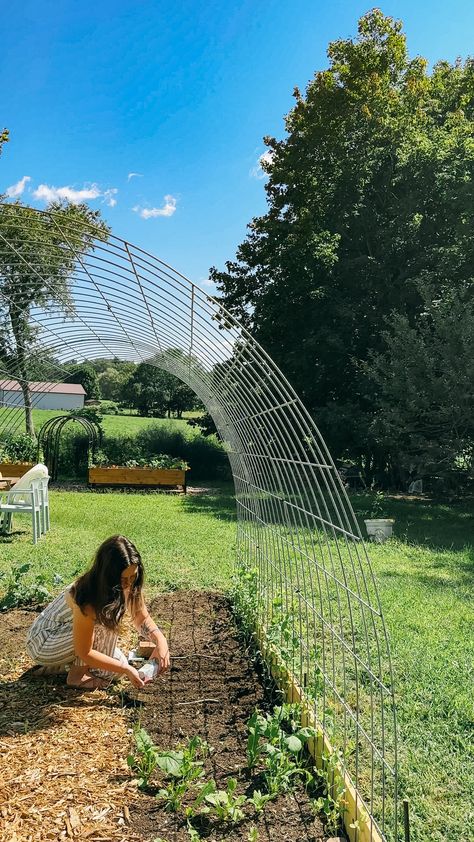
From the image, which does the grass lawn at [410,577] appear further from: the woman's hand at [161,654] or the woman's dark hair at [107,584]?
the woman's dark hair at [107,584]

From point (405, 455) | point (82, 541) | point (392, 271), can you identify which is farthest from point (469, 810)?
point (392, 271)

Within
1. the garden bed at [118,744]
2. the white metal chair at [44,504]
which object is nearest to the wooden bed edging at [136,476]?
the white metal chair at [44,504]

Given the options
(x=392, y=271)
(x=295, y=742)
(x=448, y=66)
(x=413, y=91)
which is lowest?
(x=295, y=742)

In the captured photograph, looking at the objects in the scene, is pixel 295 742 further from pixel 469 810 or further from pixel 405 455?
pixel 405 455

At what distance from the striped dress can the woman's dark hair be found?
20 centimetres

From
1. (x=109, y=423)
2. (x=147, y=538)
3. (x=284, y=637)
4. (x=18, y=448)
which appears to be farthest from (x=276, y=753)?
(x=109, y=423)

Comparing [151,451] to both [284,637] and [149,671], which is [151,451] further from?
[149,671]

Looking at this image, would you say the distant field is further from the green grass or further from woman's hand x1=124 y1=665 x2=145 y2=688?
woman's hand x1=124 y1=665 x2=145 y2=688

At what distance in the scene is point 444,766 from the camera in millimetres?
2922

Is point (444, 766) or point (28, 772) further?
point (444, 766)

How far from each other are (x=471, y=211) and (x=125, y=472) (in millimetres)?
9297

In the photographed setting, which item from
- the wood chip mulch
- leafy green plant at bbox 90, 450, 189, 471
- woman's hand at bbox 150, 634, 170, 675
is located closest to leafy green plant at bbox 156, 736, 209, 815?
the wood chip mulch

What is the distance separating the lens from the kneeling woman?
323cm

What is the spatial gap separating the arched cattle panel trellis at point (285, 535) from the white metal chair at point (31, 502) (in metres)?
2.25
